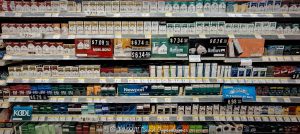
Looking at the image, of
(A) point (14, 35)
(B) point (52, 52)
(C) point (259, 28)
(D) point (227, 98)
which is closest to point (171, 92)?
(D) point (227, 98)

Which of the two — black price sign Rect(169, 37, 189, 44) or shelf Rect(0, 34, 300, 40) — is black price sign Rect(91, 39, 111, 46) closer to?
shelf Rect(0, 34, 300, 40)

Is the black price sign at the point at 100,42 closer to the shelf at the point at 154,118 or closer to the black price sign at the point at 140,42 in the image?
the black price sign at the point at 140,42

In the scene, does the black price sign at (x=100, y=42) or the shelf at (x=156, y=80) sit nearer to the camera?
the black price sign at (x=100, y=42)

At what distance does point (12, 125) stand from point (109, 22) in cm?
202

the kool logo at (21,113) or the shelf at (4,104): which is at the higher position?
the shelf at (4,104)

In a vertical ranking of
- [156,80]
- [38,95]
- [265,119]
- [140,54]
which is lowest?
[265,119]

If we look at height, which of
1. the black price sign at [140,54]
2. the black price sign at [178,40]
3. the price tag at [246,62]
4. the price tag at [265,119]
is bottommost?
the price tag at [265,119]

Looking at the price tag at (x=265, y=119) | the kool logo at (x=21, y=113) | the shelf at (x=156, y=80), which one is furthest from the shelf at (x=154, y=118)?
the shelf at (x=156, y=80)

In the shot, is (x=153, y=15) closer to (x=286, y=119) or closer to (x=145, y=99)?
(x=145, y=99)

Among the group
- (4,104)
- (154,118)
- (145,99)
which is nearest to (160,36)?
(145,99)

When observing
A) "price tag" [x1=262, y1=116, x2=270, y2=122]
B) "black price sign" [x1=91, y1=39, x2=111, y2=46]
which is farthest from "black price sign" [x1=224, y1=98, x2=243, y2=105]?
"black price sign" [x1=91, y1=39, x2=111, y2=46]

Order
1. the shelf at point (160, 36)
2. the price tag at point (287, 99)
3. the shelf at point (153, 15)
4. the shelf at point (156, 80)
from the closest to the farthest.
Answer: the shelf at point (153, 15), the shelf at point (160, 36), the shelf at point (156, 80), the price tag at point (287, 99)

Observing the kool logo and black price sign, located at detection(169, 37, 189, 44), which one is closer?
black price sign, located at detection(169, 37, 189, 44)

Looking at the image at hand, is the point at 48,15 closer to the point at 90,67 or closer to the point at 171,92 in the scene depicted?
the point at 90,67
